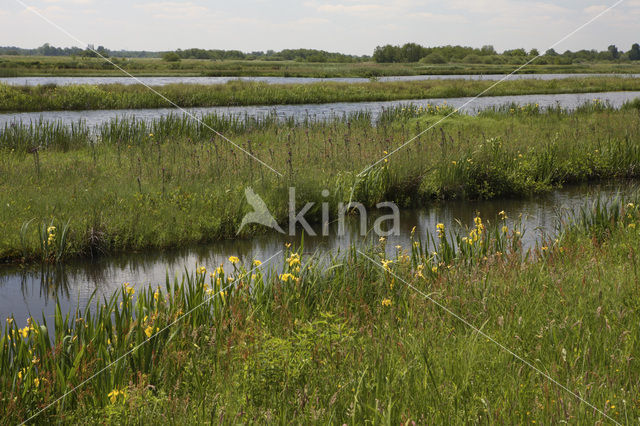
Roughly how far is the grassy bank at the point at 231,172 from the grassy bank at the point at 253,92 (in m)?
14.8

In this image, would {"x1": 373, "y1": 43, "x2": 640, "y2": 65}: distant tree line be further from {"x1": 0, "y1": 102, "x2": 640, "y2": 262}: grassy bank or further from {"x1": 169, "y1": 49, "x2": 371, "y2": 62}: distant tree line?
{"x1": 0, "y1": 102, "x2": 640, "y2": 262}: grassy bank

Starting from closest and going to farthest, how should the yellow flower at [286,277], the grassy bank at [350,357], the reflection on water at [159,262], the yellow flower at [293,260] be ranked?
the grassy bank at [350,357]
the yellow flower at [286,277]
the yellow flower at [293,260]
the reflection on water at [159,262]

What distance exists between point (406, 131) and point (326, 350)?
1367cm

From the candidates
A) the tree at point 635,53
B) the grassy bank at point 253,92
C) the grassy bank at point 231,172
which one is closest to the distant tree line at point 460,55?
the tree at point 635,53

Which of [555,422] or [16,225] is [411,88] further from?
[555,422]

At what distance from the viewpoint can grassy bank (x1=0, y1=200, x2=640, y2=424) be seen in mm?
3018

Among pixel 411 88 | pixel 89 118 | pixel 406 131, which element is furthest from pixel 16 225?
pixel 411 88

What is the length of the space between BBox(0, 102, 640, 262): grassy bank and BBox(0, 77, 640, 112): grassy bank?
1483 centimetres

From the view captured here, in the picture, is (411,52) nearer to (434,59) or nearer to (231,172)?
(434,59)

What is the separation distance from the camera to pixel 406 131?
16.6m

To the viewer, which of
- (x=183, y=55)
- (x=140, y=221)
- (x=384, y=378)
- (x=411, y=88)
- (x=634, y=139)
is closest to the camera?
(x=384, y=378)

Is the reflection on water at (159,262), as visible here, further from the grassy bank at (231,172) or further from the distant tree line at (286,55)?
the distant tree line at (286,55)

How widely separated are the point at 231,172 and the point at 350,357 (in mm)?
8423

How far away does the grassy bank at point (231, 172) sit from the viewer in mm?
9078
